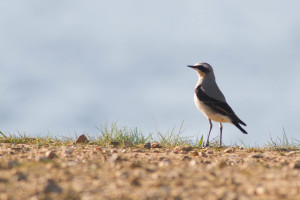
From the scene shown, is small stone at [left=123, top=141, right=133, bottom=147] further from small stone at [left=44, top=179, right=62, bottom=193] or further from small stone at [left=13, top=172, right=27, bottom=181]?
small stone at [left=44, top=179, right=62, bottom=193]

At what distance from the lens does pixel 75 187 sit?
409cm

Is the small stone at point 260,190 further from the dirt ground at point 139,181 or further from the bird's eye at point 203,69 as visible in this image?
the bird's eye at point 203,69

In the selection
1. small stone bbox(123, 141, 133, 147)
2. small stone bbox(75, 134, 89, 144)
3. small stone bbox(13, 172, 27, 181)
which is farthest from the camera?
small stone bbox(75, 134, 89, 144)

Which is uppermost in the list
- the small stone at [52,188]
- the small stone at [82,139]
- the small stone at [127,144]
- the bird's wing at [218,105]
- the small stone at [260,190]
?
the bird's wing at [218,105]

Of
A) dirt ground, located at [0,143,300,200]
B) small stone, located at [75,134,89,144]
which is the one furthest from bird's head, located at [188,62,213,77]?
dirt ground, located at [0,143,300,200]

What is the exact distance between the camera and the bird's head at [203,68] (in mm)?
10547

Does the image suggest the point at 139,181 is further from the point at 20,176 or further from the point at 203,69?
the point at 203,69

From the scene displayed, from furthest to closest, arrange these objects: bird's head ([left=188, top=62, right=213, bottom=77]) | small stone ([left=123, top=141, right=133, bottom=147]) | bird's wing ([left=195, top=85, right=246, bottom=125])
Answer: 1. bird's head ([left=188, top=62, right=213, bottom=77])
2. bird's wing ([left=195, top=85, right=246, bottom=125])
3. small stone ([left=123, top=141, right=133, bottom=147])

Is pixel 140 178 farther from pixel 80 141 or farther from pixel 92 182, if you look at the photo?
pixel 80 141

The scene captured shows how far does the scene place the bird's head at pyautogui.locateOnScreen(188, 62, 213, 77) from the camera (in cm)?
1055

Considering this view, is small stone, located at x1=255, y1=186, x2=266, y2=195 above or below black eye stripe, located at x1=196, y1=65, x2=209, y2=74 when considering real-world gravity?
below

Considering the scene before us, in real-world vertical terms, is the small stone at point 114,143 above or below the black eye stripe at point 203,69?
below

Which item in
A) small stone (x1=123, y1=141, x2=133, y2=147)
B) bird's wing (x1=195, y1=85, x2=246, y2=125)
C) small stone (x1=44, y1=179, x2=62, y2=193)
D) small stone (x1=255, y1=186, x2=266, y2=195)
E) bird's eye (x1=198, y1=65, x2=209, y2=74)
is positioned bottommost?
small stone (x1=255, y1=186, x2=266, y2=195)

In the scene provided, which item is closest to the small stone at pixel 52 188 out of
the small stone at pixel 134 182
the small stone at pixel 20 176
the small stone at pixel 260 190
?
the small stone at pixel 20 176
